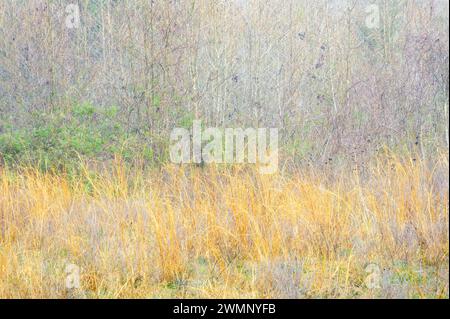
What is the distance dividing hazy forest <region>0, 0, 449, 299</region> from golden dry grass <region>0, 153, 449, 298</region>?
16 mm

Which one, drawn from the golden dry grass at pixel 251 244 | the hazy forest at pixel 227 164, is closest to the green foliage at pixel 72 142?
the hazy forest at pixel 227 164

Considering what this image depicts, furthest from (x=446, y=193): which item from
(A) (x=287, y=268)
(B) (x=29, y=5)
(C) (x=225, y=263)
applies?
(B) (x=29, y=5)

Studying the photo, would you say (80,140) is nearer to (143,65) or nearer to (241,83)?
(143,65)

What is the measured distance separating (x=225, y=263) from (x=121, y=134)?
380cm

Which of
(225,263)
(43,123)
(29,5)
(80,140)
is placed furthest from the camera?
(29,5)

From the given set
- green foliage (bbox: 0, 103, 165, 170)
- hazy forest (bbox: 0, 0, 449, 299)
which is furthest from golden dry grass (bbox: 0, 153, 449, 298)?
green foliage (bbox: 0, 103, 165, 170)

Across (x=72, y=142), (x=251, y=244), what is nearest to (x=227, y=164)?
(x=72, y=142)

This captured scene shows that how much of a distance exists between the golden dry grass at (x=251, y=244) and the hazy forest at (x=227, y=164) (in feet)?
0.05

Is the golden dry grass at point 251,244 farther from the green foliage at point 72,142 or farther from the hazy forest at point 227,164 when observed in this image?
the green foliage at point 72,142

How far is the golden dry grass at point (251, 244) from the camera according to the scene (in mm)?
3895

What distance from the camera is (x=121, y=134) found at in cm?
775

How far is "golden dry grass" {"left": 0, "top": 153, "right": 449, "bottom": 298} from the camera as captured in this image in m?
3.89

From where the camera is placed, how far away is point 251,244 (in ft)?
14.8

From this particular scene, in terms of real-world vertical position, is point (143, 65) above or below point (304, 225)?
above
